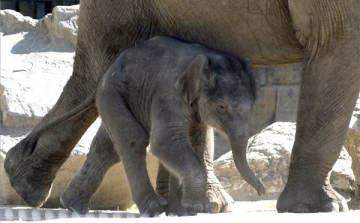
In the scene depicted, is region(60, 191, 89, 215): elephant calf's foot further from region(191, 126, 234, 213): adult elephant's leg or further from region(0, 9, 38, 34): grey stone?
region(0, 9, 38, 34): grey stone

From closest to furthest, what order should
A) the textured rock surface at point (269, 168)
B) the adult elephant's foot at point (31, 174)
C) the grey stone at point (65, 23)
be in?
1. the adult elephant's foot at point (31, 174)
2. the textured rock surface at point (269, 168)
3. the grey stone at point (65, 23)

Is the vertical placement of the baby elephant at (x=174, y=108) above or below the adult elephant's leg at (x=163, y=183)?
above

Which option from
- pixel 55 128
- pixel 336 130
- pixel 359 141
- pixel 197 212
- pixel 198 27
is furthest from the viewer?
pixel 359 141

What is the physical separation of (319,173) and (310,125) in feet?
0.73

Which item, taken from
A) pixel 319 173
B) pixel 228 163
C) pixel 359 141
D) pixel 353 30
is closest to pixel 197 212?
pixel 319 173

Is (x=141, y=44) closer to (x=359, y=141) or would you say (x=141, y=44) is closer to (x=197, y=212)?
(x=197, y=212)

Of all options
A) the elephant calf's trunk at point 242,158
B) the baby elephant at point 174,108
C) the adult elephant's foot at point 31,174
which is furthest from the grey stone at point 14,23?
the elephant calf's trunk at point 242,158

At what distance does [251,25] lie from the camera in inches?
243

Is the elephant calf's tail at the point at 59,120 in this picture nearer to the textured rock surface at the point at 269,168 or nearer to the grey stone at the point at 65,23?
the textured rock surface at the point at 269,168

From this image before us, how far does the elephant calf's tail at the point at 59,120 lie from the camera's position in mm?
6312

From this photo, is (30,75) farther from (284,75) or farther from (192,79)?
(284,75)

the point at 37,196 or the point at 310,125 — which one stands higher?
the point at 310,125

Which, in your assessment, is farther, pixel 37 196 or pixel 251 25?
pixel 37 196

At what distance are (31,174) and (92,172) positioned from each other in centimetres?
71
